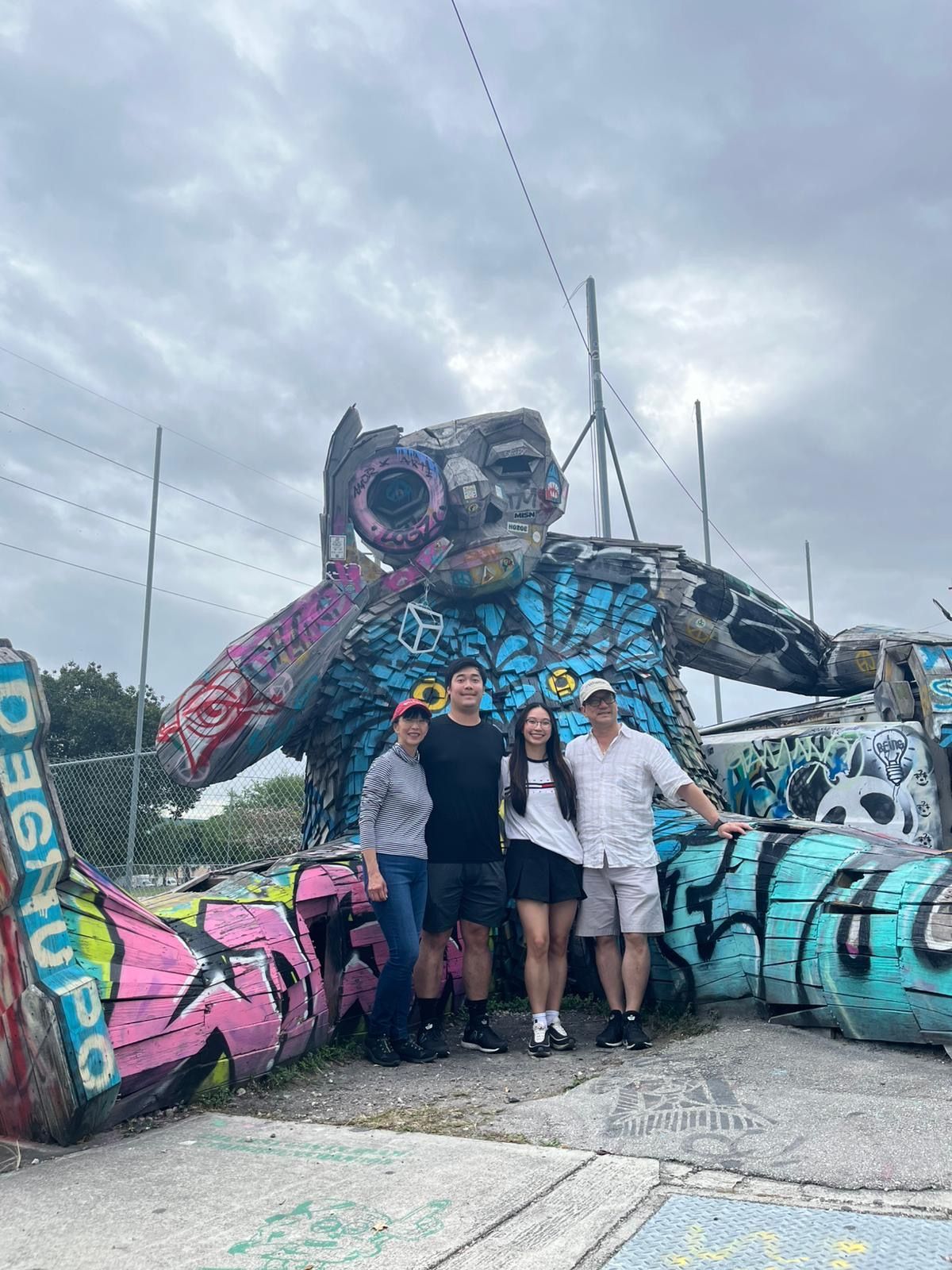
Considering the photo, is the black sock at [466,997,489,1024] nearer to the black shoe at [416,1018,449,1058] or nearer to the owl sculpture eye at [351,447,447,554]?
the black shoe at [416,1018,449,1058]

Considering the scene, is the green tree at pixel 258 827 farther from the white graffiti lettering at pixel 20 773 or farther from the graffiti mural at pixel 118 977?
the white graffiti lettering at pixel 20 773

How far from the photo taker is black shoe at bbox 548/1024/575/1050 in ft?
13.7

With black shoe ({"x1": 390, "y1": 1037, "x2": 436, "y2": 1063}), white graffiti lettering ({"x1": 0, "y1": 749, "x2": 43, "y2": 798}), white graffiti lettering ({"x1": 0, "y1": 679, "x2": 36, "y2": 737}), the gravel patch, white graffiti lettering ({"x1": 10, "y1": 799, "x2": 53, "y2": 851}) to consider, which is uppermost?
white graffiti lettering ({"x1": 0, "y1": 679, "x2": 36, "y2": 737})

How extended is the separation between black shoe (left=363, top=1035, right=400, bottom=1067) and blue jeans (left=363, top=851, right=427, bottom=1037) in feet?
0.11

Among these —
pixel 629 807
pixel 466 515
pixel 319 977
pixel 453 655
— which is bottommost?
pixel 319 977

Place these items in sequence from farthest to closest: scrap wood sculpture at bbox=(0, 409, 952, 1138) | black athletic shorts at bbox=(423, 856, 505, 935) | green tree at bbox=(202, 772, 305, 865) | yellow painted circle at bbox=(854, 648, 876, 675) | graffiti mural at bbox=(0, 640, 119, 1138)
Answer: green tree at bbox=(202, 772, 305, 865), yellow painted circle at bbox=(854, 648, 876, 675), black athletic shorts at bbox=(423, 856, 505, 935), scrap wood sculpture at bbox=(0, 409, 952, 1138), graffiti mural at bbox=(0, 640, 119, 1138)

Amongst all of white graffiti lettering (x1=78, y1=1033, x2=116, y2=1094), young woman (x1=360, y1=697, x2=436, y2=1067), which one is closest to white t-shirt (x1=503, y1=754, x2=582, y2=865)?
young woman (x1=360, y1=697, x2=436, y2=1067)

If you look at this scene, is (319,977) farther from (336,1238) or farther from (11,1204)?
(336,1238)

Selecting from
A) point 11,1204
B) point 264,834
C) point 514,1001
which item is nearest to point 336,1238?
point 11,1204

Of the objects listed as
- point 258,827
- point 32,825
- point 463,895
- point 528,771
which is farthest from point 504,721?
point 258,827

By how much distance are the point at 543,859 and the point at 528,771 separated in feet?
1.21

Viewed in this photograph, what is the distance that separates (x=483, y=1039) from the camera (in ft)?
14.0

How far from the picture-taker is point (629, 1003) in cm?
425

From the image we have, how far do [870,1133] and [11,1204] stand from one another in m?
2.21
